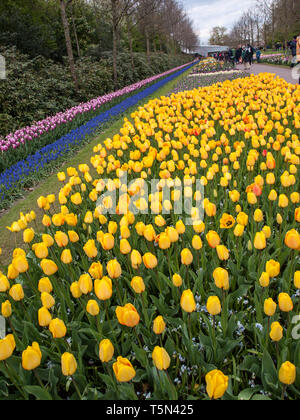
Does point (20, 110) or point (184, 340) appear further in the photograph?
point (20, 110)

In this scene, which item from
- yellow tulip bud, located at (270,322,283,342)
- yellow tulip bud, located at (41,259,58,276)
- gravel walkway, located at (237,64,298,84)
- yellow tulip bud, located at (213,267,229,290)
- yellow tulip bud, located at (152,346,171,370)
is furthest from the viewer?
gravel walkway, located at (237,64,298,84)

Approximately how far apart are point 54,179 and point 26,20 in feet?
62.3

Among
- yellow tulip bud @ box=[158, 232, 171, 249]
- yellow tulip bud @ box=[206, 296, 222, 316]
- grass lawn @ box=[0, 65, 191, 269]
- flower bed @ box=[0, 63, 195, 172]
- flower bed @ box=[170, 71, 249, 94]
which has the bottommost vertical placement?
grass lawn @ box=[0, 65, 191, 269]

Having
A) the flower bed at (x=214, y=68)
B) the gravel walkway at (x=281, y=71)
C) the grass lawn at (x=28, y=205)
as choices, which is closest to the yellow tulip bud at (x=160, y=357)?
the grass lawn at (x=28, y=205)

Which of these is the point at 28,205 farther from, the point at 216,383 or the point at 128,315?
the point at 216,383

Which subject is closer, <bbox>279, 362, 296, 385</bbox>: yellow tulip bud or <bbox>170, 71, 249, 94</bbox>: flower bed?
<bbox>279, 362, 296, 385</bbox>: yellow tulip bud

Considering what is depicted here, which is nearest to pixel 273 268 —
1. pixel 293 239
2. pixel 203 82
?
pixel 293 239

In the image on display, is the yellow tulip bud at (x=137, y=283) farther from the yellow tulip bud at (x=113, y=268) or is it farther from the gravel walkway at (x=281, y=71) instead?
the gravel walkway at (x=281, y=71)

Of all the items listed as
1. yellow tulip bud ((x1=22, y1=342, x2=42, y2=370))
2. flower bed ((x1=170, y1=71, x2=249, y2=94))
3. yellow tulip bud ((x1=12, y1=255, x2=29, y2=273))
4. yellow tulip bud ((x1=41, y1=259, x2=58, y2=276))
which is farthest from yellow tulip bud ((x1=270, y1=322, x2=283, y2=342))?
flower bed ((x1=170, y1=71, x2=249, y2=94))

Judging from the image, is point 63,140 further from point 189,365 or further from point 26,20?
point 26,20

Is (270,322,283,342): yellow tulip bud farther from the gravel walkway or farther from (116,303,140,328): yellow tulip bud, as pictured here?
the gravel walkway
